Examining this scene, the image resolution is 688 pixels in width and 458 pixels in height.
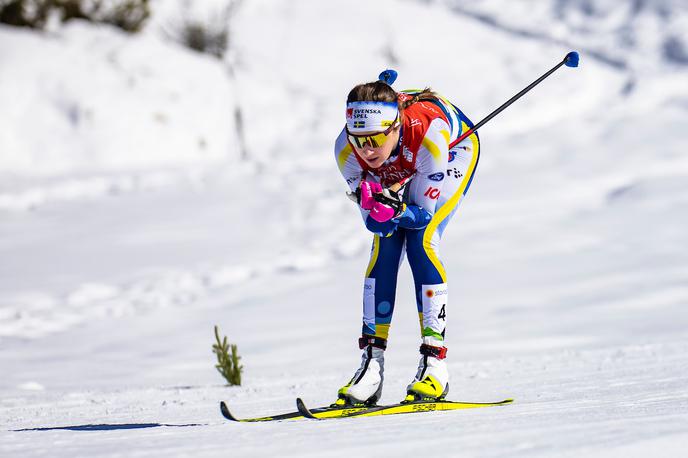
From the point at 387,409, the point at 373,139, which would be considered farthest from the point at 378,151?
the point at 387,409

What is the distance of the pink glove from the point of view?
12.0ft

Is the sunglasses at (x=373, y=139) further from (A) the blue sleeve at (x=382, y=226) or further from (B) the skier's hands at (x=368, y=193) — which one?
(A) the blue sleeve at (x=382, y=226)

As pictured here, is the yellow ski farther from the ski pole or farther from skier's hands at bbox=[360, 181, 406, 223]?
the ski pole

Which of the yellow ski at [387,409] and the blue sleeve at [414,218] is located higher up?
the blue sleeve at [414,218]

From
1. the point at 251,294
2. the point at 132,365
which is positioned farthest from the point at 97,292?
the point at 132,365

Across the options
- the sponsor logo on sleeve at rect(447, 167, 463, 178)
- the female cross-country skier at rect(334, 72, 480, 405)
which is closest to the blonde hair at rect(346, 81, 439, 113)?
the female cross-country skier at rect(334, 72, 480, 405)

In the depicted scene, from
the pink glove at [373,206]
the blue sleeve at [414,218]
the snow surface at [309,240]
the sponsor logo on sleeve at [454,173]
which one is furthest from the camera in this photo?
the sponsor logo on sleeve at [454,173]

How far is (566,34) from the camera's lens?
26.7 m

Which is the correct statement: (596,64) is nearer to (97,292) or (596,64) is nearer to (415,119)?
(97,292)

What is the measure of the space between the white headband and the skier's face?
60mm

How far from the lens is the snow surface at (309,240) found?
3490 millimetres

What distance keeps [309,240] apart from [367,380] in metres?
8.53

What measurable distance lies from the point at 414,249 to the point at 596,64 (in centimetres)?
2158

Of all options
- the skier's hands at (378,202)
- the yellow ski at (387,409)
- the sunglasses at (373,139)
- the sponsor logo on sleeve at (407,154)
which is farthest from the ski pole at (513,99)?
the yellow ski at (387,409)
